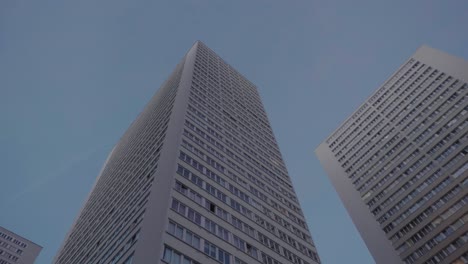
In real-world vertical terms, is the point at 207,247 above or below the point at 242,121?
below

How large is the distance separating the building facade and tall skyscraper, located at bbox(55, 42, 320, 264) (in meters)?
43.1

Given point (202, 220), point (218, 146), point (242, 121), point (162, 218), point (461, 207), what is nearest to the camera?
point (162, 218)

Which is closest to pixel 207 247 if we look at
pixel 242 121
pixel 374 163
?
pixel 242 121

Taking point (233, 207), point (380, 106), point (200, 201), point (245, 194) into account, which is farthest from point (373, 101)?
point (200, 201)

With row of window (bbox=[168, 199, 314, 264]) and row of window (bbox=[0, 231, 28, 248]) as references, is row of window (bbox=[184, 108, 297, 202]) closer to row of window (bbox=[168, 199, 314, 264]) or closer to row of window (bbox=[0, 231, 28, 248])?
row of window (bbox=[168, 199, 314, 264])

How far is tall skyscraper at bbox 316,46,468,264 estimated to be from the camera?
6450 centimetres

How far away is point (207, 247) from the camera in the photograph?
33094 millimetres

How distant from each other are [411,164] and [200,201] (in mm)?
57640

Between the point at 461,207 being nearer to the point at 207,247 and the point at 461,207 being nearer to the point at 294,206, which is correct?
the point at 294,206

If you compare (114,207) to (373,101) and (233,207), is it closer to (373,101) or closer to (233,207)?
(233,207)

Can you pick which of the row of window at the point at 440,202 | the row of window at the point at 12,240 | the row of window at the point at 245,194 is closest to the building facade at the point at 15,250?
the row of window at the point at 12,240

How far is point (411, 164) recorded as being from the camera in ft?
255

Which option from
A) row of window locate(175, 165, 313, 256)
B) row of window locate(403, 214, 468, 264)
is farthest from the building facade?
row of window locate(403, 214, 468, 264)

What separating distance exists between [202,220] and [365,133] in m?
74.1
